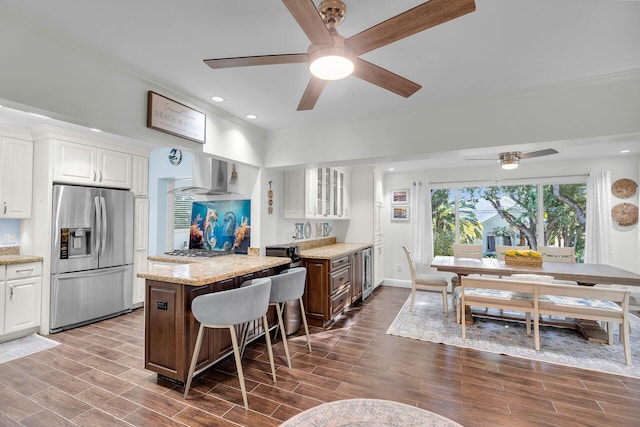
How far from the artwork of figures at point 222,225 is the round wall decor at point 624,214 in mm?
5710

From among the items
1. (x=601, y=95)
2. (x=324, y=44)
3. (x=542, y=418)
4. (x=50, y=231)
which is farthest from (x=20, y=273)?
(x=601, y=95)

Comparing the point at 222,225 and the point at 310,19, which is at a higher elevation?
the point at 310,19

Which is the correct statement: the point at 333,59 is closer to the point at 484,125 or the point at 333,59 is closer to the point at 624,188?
the point at 484,125

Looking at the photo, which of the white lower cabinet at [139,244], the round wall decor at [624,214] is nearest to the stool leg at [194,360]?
the white lower cabinet at [139,244]

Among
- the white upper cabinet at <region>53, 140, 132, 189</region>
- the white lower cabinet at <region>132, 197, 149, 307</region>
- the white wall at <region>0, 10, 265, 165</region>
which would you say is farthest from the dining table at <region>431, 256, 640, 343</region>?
the white upper cabinet at <region>53, 140, 132, 189</region>

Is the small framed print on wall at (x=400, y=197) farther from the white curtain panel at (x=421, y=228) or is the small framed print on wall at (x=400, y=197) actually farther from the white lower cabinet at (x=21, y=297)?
the white lower cabinet at (x=21, y=297)

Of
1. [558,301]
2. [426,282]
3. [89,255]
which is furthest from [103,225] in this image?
[558,301]

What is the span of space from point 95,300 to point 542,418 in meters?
4.75

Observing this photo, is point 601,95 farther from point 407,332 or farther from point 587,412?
point 407,332

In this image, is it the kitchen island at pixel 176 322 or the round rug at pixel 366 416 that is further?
the kitchen island at pixel 176 322

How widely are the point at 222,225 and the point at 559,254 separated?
492 centimetres

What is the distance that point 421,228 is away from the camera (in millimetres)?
6016

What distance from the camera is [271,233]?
3.97 m

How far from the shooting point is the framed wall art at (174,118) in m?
2.49
